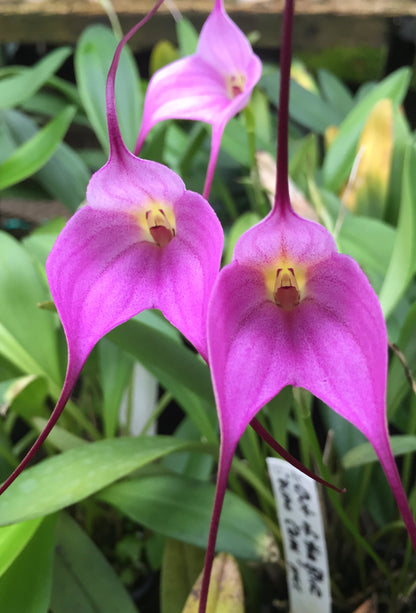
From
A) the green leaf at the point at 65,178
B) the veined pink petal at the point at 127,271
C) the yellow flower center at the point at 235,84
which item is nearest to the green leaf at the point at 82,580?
the veined pink petal at the point at 127,271

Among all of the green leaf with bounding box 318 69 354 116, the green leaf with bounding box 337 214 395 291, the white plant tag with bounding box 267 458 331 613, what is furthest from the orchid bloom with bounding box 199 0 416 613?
the green leaf with bounding box 318 69 354 116

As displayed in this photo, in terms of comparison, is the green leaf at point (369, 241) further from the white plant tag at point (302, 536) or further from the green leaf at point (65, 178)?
the green leaf at point (65, 178)

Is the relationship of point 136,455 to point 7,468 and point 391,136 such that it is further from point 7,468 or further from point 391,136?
point 391,136

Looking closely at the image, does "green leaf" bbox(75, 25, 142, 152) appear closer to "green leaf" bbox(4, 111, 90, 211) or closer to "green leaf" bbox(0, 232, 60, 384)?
"green leaf" bbox(4, 111, 90, 211)

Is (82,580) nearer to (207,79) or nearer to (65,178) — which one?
(207,79)

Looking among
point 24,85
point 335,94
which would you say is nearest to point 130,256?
point 24,85

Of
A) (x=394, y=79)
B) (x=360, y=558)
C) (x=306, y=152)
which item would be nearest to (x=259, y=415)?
(x=360, y=558)
